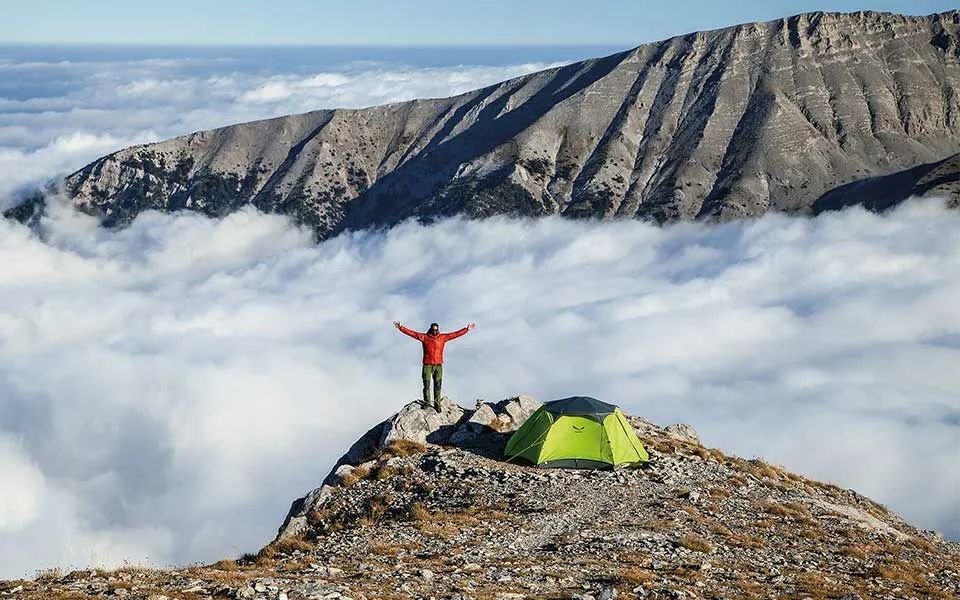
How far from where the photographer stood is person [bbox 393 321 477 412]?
36.6m

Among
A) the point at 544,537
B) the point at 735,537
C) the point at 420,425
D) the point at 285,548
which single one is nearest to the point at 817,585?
the point at 735,537

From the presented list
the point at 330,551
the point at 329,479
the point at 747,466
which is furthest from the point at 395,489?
the point at 747,466

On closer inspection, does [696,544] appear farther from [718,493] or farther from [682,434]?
[682,434]

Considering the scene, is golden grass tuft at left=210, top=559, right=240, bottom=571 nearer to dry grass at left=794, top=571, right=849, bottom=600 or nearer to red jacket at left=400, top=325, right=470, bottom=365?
dry grass at left=794, top=571, right=849, bottom=600

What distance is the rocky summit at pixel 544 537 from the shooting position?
61.3 feet

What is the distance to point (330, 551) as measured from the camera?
23.4 metres

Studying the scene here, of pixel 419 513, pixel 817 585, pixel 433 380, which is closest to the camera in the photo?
pixel 817 585

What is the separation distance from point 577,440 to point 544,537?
9193mm

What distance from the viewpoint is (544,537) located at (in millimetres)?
24922

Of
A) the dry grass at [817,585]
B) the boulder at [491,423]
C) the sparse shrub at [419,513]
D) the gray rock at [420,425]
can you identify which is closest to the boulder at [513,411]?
the boulder at [491,423]

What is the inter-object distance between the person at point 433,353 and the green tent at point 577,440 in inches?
190

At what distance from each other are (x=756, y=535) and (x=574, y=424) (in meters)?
9.73

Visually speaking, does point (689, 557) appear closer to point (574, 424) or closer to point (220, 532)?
point (574, 424)

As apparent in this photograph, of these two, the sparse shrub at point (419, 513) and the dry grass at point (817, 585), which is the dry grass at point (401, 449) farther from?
the dry grass at point (817, 585)
